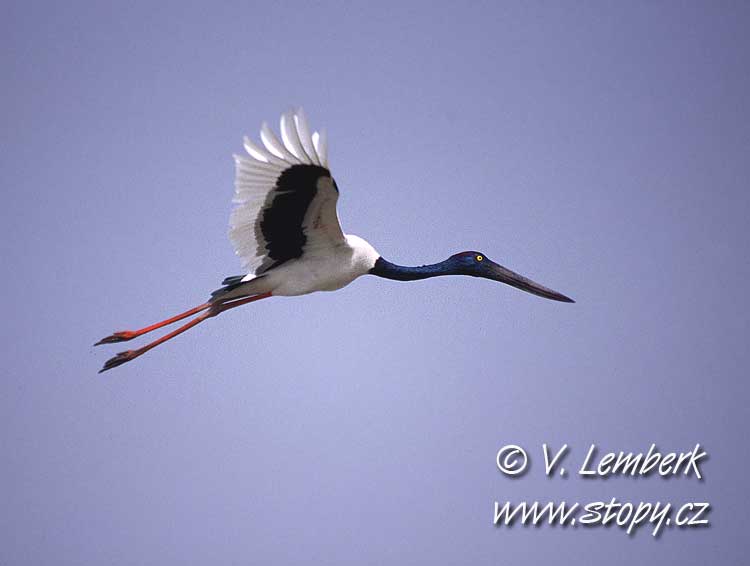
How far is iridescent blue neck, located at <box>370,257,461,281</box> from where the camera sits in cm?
1374

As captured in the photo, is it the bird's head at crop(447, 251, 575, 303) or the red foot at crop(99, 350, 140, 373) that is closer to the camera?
the red foot at crop(99, 350, 140, 373)

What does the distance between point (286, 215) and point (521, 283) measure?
463 centimetres

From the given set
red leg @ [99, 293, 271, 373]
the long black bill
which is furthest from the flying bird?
the long black bill

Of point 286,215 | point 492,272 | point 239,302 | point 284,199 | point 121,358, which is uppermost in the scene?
point 492,272

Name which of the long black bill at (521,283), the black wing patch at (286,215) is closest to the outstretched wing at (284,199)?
the black wing patch at (286,215)

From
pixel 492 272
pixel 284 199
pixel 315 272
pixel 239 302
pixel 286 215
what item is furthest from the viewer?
pixel 492 272

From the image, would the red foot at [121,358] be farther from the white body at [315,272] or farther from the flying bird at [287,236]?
the white body at [315,272]

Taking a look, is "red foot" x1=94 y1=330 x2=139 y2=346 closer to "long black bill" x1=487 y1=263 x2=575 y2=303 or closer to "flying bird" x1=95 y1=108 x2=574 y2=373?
"flying bird" x1=95 y1=108 x2=574 y2=373

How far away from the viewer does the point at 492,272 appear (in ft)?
49.6

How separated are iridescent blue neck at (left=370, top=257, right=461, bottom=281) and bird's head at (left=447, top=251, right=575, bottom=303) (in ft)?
0.23

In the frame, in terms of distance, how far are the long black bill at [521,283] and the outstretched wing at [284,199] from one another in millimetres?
3326

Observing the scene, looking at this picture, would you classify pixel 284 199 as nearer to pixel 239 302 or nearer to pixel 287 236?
pixel 287 236

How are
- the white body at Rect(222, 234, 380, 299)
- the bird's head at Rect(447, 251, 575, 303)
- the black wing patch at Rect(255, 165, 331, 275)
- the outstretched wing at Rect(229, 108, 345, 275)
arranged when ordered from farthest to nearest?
1. the bird's head at Rect(447, 251, 575, 303)
2. the white body at Rect(222, 234, 380, 299)
3. the black wing patch at Rect(255, 165, 331, 275)
4. the outstretched wing at Rect(229, 108, 345, 275)

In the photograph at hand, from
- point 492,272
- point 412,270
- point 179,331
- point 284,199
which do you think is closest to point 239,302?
point 179,331
